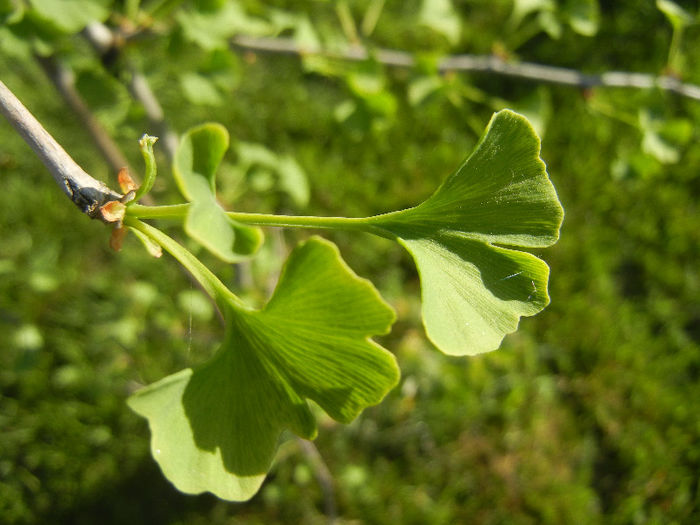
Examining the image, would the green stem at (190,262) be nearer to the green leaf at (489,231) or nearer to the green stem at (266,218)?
the green stem at (266,218)

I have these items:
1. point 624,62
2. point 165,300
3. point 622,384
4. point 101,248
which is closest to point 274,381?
point 165,300

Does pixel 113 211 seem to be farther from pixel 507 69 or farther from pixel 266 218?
pixel 507 69

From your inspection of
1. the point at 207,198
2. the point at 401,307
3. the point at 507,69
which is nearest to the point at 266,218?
the point at 207,198

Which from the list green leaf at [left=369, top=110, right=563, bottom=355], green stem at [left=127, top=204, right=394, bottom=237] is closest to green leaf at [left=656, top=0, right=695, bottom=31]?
green leaf at [left=369, top=110, right=563, bottom=355]

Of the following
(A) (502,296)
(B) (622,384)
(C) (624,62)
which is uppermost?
(A) (502,296)

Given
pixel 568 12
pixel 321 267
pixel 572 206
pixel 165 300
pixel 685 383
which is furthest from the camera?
pixel 572 206

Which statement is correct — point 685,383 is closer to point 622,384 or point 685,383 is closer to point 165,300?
point 622,384
